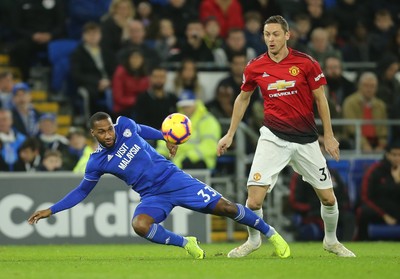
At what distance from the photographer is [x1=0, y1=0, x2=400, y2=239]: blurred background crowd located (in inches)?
705

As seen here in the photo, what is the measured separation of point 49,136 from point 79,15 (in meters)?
3.15

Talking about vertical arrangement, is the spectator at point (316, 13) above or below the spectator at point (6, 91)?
above

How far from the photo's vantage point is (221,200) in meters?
11.9

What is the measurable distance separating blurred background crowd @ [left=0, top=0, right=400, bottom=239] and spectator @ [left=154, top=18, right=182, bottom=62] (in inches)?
0.9

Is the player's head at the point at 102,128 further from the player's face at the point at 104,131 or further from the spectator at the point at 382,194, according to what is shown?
the spectator at the point at 382,194

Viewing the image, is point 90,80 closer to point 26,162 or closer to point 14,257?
point 26,162

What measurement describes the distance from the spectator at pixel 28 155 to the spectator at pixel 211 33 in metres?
4.31

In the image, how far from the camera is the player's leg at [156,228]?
11.6m

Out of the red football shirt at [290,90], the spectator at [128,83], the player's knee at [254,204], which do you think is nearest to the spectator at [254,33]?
the spectator at [128,83]

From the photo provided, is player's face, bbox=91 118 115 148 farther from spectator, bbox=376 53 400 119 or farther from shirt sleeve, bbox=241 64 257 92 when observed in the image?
Answer: spectator, bbox=376 53 400 119

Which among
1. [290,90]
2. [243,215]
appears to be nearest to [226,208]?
[243,215]

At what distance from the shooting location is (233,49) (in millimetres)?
20094

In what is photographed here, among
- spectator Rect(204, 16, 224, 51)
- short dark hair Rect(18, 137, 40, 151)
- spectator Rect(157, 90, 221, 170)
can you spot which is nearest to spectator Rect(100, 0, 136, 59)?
spectator Rect(204, 16, 224, 51)

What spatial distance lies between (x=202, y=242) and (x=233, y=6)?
609cm
